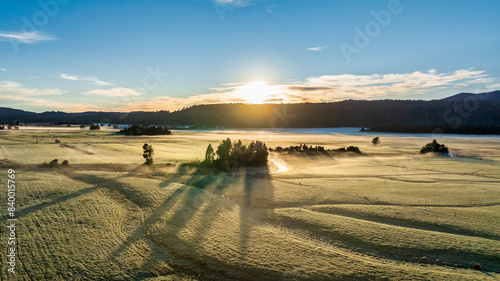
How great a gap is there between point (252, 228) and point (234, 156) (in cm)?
1535

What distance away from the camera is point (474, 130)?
194 ft

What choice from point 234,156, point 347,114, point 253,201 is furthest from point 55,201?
point 347,114

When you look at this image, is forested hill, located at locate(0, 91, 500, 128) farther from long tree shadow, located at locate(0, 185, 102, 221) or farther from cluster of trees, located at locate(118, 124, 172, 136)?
long tree shadow, located at locate(0, 185, 102, 221)

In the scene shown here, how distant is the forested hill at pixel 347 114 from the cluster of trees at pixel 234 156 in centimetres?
6054

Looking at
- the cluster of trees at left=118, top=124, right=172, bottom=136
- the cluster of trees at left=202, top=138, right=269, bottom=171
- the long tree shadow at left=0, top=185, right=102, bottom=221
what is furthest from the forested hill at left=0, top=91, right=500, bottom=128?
the long tree shadow at left=0, top=185, right=102, bottom=221

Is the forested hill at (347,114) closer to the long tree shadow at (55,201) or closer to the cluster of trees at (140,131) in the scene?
the cluster of trees at (140,131)

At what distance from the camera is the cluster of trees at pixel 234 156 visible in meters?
23.8

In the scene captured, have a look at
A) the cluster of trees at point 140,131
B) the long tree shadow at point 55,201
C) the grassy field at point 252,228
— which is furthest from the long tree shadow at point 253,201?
the cluster of trees at point 140,131

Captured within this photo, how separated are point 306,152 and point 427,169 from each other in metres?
13.0

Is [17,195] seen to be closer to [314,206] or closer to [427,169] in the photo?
[314,206]

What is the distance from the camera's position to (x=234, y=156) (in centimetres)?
2519

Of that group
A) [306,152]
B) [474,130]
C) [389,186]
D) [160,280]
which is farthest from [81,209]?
[474,130]

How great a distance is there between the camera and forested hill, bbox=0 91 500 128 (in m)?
90.8

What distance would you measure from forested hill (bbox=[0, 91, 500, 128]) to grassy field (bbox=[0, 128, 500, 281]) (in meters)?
69.3
